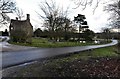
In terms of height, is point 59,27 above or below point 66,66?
above

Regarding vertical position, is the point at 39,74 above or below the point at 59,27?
below

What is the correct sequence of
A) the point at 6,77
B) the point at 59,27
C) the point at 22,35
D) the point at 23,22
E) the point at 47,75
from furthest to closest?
the point at 23,22, the point at 59,27, the point at 22,35, the point at 6,77, the point at 47,75

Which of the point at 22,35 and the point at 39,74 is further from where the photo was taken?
the point at 22,35

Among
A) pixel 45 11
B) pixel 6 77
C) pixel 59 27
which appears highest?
pixel 45 11

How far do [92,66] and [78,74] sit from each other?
1.25 metres

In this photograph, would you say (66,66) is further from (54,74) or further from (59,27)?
(59,27)

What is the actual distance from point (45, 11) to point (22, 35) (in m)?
8.52

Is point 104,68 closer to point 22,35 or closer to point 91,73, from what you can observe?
point 91,73

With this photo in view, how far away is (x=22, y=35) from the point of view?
4628cm

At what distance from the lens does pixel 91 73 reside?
8.48 meters

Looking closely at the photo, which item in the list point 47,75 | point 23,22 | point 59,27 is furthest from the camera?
point 23,22

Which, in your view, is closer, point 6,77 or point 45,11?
point 6,77

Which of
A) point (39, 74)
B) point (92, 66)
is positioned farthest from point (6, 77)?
point (92, 66)

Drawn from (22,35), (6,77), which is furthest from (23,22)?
(6,77)
